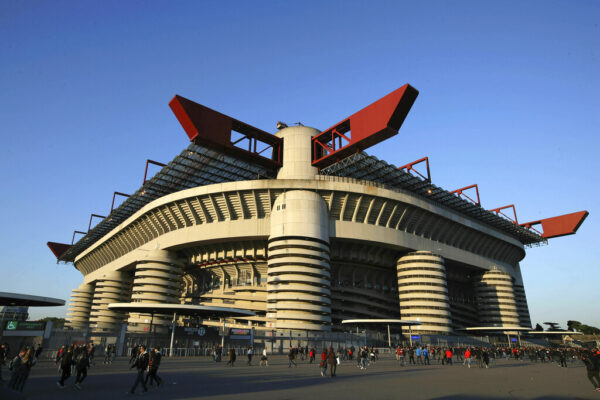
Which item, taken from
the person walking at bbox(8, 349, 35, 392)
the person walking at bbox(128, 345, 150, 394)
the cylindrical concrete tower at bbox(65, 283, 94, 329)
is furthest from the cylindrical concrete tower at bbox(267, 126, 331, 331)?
the cylindrical concrete tower at bbox(65, 283, 94, 329)

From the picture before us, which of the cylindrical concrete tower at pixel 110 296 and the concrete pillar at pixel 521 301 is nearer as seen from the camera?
the cylindrical concrete tower at pixel 110 296

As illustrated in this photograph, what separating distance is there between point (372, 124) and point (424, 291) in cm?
2530

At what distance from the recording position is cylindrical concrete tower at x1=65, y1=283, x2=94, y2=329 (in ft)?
276

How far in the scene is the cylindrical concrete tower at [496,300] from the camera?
6725cm

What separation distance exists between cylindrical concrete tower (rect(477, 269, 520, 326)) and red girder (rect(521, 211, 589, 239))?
15.3m

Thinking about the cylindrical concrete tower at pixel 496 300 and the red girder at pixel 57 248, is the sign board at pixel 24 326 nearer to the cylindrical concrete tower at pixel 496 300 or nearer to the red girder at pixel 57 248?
the cylindrical concrete tower at pixel 496 300

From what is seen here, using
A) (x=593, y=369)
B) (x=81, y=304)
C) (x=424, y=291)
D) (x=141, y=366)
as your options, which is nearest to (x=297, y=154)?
(x=424, y=291)

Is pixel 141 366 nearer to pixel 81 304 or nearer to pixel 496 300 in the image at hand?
pixel 496 300

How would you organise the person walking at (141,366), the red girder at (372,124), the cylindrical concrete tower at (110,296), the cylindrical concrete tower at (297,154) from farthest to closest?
the cylindrical concrete tower at (110,296) < the cylindrical concrete tower at (297,154) < the red girder at (372,124) < the person walking at (141,366)

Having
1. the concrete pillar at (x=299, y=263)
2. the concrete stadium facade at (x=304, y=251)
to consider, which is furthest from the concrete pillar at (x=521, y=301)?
the concrete pillar at (x=299, y=263)

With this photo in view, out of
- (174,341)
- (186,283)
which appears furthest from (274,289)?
(186,283)

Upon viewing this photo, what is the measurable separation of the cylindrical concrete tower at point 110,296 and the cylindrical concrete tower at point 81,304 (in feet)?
43.2

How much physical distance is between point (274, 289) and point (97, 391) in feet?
107

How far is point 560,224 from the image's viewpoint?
7625 cm
